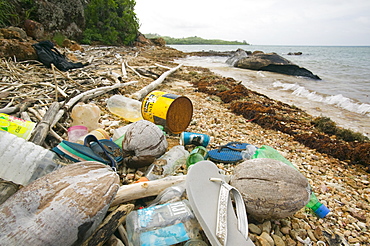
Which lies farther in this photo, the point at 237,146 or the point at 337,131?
the point at 337,131

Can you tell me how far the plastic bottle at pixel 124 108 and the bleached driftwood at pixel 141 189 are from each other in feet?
8.17

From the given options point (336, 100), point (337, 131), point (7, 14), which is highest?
point (7, 14)

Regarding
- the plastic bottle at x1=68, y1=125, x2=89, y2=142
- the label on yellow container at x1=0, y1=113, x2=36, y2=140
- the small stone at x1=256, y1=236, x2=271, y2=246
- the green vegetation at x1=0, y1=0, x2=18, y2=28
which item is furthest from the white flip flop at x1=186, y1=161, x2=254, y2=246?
the green vegetation at x1=0, y1=0, x2=18, y2=28

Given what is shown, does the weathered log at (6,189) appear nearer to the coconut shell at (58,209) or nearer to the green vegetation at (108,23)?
the coconut shell at (58,209)

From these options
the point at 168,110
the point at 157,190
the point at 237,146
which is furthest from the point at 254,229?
the point at 168,110

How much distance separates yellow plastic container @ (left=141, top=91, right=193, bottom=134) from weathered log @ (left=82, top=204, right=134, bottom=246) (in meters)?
1.97

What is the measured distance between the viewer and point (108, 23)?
25969mm

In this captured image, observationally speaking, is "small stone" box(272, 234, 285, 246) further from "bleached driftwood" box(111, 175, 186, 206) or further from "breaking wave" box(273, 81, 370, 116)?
"breaking wave" box(273, 81, 370, 116)

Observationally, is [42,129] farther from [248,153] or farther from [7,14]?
[7,14]

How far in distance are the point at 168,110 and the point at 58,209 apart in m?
2.35

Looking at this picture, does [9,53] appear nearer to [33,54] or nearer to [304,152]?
[33,54]

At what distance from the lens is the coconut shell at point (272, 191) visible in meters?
1.88

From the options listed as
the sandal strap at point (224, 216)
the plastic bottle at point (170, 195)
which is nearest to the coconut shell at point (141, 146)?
the plastic bottle at point (170, 195)

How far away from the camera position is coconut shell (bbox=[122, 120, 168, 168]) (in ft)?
8.18
